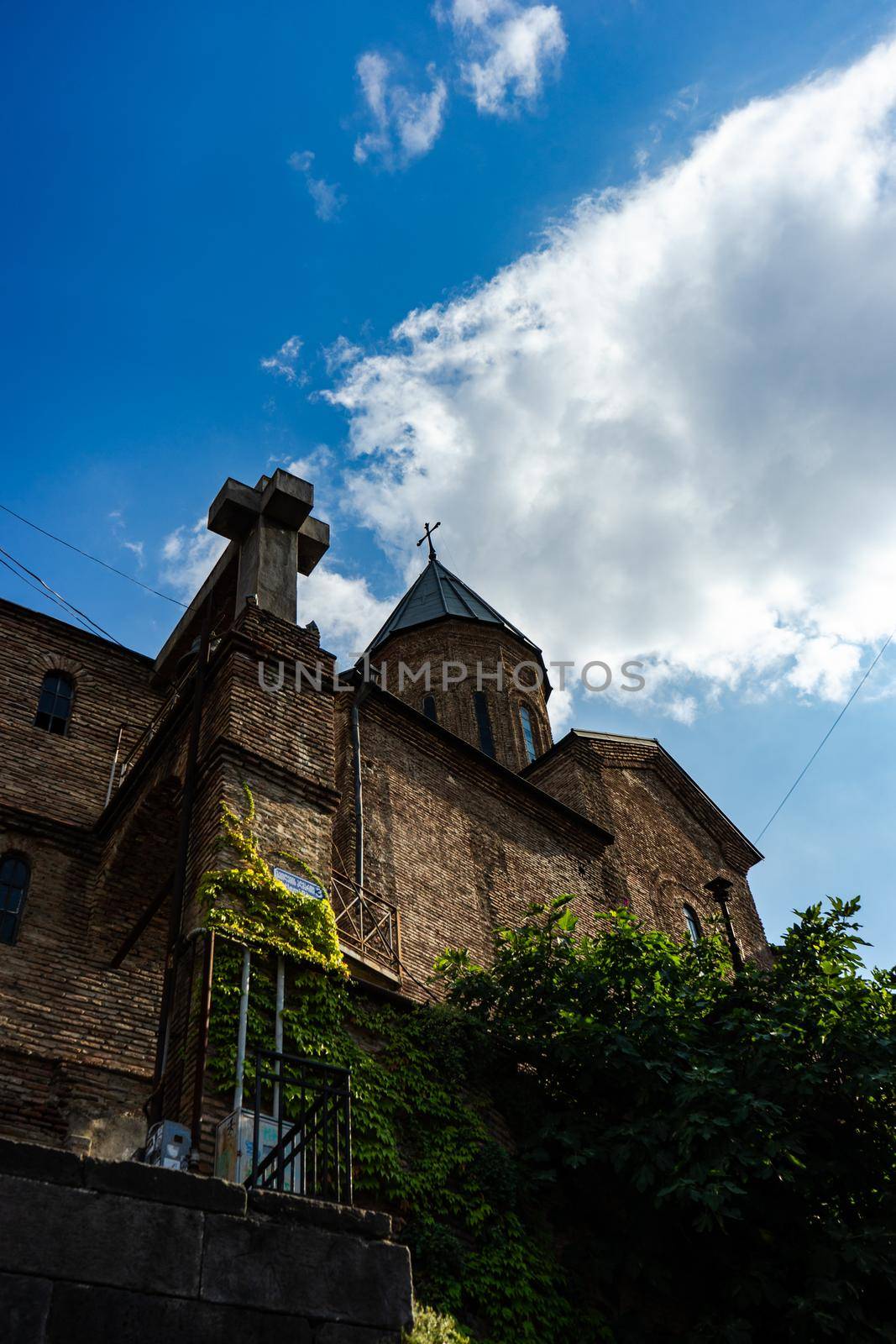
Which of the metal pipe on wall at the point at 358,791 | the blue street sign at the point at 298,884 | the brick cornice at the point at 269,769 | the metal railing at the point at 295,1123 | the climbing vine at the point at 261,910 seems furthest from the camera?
the metal pipe on wall at the point at 358,791

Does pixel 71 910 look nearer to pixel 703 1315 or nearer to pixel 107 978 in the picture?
pixel 107 978

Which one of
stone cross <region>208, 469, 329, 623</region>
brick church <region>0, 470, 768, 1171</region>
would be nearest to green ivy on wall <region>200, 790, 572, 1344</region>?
brick church <region>0, 470, 768, 1171</region>

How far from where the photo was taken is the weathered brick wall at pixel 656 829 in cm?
1908

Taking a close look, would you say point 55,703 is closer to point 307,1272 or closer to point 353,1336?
point 307,1272

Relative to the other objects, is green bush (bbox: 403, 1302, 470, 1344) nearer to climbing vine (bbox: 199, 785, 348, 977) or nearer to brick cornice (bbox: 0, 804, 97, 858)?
climbing vine (bbox: 199, 785, 348, 977)

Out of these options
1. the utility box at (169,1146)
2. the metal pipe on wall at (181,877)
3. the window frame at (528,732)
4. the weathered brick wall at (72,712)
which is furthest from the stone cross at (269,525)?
the window frame at (528,732)

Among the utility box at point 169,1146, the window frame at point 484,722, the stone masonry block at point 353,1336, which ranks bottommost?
the stone masonry block at point 353,1336

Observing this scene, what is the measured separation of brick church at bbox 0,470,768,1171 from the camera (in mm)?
10477

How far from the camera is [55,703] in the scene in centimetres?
1392

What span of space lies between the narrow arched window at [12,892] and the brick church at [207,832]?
25 millimetres

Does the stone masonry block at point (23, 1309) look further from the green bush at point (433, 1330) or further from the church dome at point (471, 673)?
the church dome at point (471, 673)

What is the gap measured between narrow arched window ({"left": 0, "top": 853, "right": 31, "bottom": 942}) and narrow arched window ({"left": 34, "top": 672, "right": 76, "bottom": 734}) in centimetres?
194

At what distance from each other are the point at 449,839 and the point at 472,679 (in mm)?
11325

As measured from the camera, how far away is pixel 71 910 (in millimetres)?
12062
